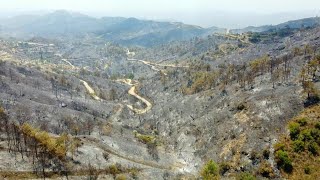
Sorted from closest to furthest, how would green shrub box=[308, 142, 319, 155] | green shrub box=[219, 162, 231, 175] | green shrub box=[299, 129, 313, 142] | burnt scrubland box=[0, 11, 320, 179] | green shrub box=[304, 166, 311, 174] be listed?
green shrub box=[304, 166, 311, 174] < burnt scrubland box=[0, 11, 320, 179] < green shrub box=[308, 142, 319, 155] < green shrub box=[299, 129, 313, 142] < green shrub box=[219, 162, 231, 175]

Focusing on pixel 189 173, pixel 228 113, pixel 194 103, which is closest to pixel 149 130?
pixel 194 103

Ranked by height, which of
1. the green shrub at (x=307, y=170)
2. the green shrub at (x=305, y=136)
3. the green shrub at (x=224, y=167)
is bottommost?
the green shrub at (x=224, y=167)

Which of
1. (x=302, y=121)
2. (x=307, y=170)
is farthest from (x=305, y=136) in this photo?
(x=307, y=170)

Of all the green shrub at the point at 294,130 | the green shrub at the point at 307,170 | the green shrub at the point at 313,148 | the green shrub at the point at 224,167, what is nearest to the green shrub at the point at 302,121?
the green shrub at the point at 294,130

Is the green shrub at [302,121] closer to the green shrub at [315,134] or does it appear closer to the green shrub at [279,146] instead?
the green shrub at [315,134]

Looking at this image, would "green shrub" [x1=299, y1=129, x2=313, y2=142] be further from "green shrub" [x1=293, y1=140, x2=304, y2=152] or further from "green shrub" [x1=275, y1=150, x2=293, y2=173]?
"green shrub" [x1=275, y1=150, x2=293, y2=173]

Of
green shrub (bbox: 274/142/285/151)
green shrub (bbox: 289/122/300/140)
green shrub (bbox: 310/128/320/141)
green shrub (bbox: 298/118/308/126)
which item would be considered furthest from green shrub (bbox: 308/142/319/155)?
green shrub (bbox: 298/118/308/126)

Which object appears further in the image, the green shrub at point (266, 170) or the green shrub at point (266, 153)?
the green shrub at point (266, 153)

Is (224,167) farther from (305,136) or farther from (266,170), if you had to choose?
(305,136)

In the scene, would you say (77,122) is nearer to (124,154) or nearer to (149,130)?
(149,130)
